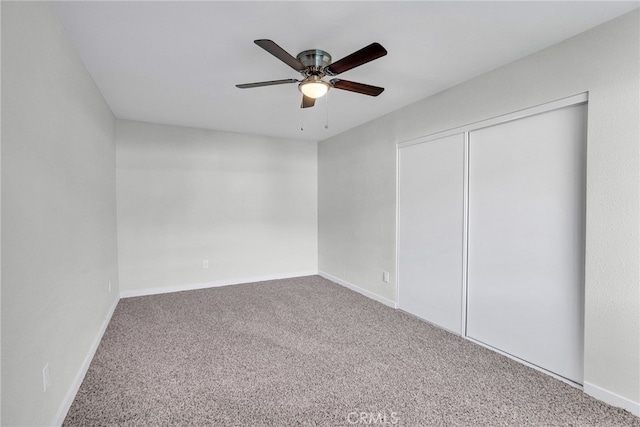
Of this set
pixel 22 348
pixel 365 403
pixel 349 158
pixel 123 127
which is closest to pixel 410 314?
pixel 365 403

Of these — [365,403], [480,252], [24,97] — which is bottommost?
[365,403]

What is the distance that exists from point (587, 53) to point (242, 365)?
3.18m

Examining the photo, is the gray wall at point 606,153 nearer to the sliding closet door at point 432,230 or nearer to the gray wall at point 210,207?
the sliding closet door at point 432,230

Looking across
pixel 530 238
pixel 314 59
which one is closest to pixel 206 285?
pixel 314 59

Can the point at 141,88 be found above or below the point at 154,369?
above

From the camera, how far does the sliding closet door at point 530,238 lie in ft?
6.93

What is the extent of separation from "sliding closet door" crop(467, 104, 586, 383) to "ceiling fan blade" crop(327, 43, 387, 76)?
1.37 meters

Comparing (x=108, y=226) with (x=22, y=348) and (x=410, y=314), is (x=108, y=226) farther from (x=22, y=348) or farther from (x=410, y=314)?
(x=410, y=314)

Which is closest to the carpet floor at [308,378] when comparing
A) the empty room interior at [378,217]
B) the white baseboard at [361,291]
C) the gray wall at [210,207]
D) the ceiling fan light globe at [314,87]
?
the empty room interior at [378,217]

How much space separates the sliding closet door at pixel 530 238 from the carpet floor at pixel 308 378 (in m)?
0.24

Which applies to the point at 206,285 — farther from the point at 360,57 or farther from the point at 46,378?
the point at 360,57

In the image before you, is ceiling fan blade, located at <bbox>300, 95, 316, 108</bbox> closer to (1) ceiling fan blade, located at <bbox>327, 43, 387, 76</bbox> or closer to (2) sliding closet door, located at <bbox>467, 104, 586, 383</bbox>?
(1) ceiling fan blade, located at <bbox>327, 43, 387, 76</bbox>

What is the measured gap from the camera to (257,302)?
12.6 feet

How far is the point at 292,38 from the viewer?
80.2 inches
